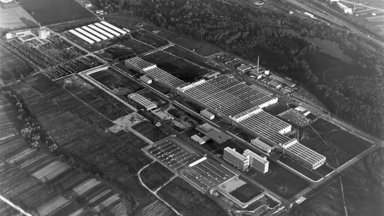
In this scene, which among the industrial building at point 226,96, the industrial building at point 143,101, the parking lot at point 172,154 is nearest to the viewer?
the parking lot at point 172,154

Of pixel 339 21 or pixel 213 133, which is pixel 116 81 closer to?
pixel 213 133

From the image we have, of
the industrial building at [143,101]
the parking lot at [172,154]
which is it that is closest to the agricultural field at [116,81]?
the industrial building at [143,101]

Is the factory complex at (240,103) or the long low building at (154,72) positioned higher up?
the long low building at (154,72)

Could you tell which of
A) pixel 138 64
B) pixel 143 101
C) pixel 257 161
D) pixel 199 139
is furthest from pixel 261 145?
pixel 138 64

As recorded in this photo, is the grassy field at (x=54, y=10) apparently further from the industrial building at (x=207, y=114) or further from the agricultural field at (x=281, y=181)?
the agricultural field at (x=281, y=181)

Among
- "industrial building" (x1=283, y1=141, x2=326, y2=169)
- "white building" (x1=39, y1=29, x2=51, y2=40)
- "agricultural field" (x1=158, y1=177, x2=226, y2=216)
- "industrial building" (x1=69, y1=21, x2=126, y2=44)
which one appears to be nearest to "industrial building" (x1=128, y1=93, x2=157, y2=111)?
"agricultural field" (x1=158, y1=177, x2=226, y2=216)

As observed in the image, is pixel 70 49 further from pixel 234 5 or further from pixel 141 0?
pixel 234 5

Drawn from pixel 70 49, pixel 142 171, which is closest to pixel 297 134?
pixel 142 171

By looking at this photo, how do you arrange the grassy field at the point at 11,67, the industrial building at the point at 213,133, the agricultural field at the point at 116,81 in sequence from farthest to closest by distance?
the grassy field at the point at 11,67, the agricultural field at the point at 116,81, the industrial building at the point at 213,133
